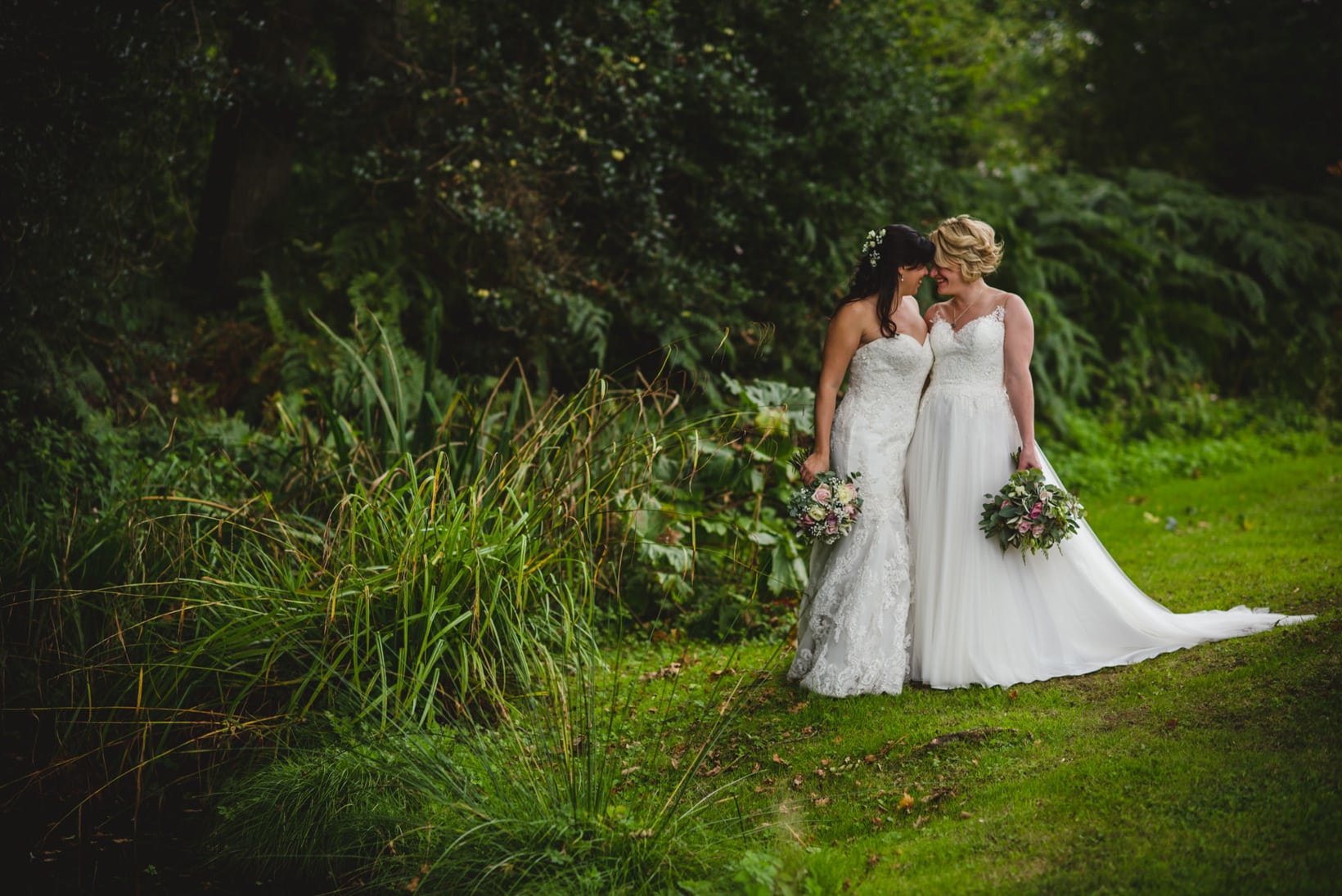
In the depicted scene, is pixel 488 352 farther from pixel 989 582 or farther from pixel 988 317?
pixel 989 582

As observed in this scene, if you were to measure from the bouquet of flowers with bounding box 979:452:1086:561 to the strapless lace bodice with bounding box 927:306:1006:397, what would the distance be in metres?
0.51

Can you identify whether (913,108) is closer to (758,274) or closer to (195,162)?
(758,274)

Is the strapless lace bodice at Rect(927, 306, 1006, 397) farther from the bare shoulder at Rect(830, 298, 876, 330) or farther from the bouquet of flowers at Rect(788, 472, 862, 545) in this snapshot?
the bouquet of flowers at Rect(788, 472, 862, 545)

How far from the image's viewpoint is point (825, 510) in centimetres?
480

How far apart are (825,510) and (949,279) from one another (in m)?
1.35

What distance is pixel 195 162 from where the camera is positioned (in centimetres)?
952

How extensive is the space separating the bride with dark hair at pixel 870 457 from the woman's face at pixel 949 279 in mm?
140

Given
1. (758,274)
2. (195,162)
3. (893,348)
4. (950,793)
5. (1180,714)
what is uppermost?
(195,162)

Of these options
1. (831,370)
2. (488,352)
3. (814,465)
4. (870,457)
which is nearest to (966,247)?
(831,370)

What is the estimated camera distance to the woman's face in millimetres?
5098

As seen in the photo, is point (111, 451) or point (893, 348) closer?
point (893, 348)

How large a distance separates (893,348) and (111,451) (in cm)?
502

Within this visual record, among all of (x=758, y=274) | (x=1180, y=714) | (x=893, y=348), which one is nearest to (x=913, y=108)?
(x=758, y=274)

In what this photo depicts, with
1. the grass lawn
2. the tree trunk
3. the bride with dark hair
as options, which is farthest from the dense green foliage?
the bride with dark hair
